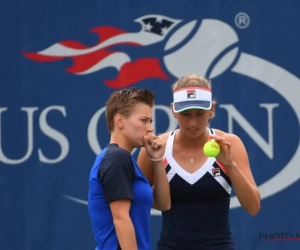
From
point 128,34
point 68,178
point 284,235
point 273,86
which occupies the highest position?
point 128,34

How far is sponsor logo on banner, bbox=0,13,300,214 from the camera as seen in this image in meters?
5.00

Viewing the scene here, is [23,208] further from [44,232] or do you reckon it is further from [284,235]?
[284,235]

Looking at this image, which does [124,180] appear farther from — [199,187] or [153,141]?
[199,187]

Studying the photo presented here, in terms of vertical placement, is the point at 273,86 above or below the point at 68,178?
above

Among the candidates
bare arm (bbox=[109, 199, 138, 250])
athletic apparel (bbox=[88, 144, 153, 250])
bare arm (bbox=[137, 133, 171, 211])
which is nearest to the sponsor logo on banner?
bare arm (bbox=[137, 133, 171, 211])

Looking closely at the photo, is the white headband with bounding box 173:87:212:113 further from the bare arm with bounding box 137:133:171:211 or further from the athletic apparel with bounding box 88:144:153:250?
the athletic apparel with bounding box 88:144:153:250

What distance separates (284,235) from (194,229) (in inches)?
80.5

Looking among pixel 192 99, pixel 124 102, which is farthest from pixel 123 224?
pixel 192 99

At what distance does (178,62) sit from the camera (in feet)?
16.5

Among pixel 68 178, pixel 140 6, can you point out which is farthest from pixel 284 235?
pixel 140 6

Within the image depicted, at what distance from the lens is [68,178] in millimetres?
5055

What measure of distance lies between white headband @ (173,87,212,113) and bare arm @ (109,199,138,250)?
52cm

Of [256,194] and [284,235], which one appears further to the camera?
[284,235]

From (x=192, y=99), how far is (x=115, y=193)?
571mm
